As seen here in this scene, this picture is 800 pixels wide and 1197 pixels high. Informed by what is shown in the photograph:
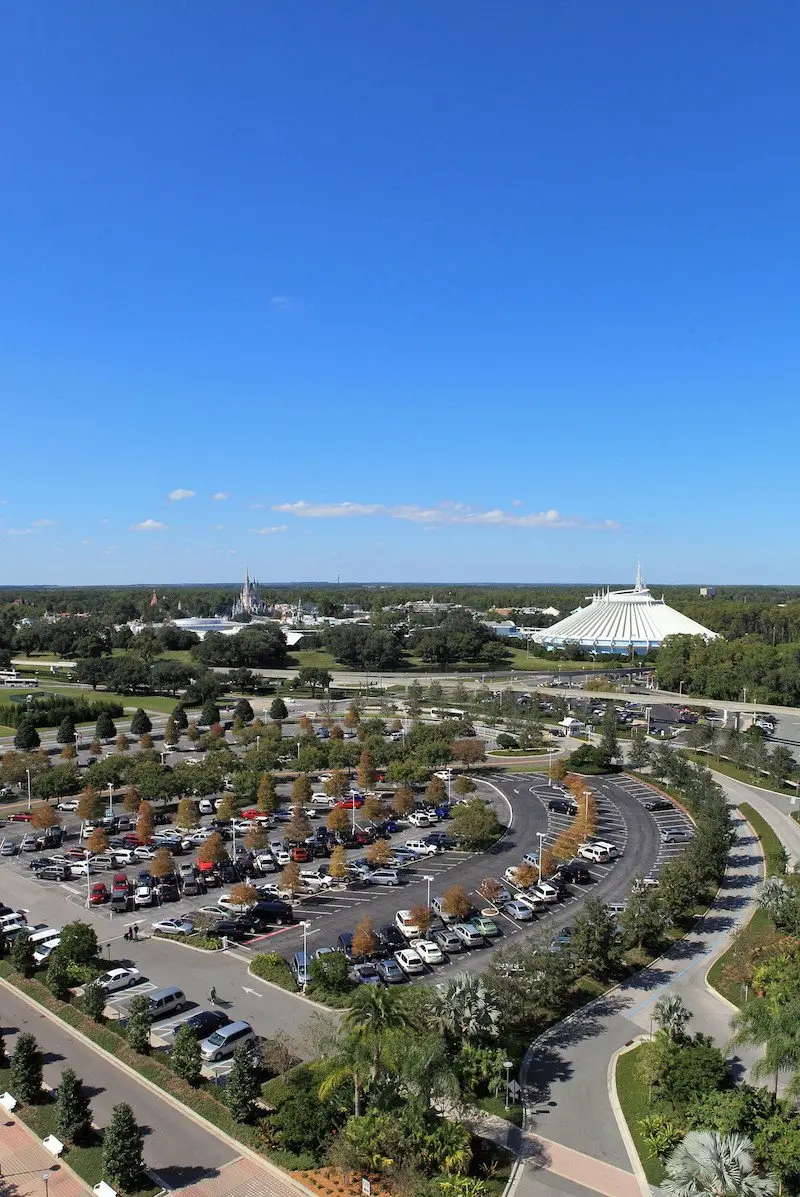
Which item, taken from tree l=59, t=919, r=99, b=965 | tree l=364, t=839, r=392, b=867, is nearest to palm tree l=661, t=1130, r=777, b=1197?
tree l=59, t=919, r=99, b=965

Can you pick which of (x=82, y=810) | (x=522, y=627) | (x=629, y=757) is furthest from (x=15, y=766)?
(x=522, y=627)

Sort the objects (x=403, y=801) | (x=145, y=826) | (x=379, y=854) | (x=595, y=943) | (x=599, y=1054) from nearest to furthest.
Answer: (x=599, y=1054)
(x=595, y=943)
(x=379, y=854)
(x=145, y=826)
(x=403, y=801)

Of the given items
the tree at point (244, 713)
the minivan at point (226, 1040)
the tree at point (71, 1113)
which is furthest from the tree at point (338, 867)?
the tree at point (244, 713)

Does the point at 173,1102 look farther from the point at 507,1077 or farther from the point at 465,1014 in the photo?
the point at 507,1077

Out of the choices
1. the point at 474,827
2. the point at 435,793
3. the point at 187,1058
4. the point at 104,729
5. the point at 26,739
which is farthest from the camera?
the point at 104,729

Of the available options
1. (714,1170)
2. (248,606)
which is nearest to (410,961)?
(714,1170)

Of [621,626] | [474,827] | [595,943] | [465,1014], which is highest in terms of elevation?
[621,626]
